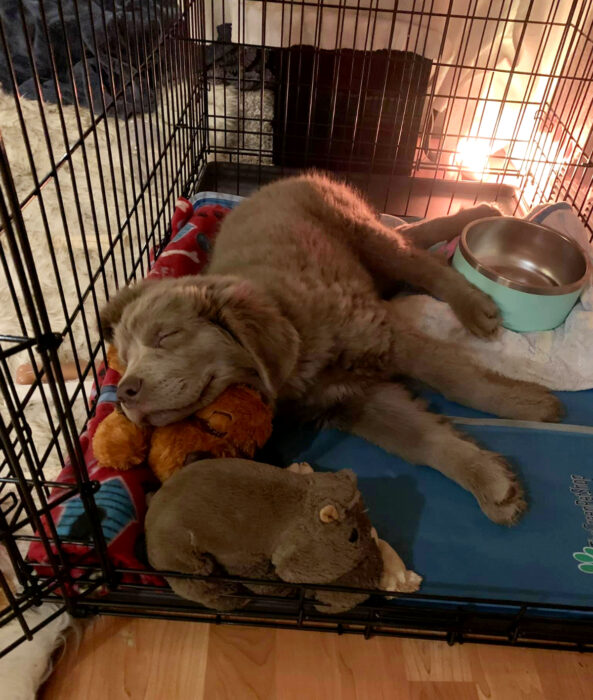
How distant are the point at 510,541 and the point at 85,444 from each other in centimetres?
108

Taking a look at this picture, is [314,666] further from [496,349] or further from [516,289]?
[516,289]

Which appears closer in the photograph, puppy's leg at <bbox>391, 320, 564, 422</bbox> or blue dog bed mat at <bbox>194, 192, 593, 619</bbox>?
blue dog bed mat at <bbox>194, 192, 593, 619</bbox>

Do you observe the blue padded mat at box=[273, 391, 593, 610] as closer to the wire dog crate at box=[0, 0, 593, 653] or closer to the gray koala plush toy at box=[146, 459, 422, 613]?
the gray koala plush toy at box=[146, 459, 422, 613]

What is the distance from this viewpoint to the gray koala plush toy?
1.08 m

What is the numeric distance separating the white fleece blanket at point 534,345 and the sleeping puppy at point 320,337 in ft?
0.18

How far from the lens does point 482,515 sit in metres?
1.44

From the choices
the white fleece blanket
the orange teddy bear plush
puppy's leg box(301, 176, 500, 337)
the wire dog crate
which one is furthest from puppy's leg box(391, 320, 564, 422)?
the wire dog crate

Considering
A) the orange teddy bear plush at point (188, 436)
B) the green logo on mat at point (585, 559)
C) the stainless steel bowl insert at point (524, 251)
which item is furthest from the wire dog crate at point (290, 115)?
the green logo on mat at point (585, 559)

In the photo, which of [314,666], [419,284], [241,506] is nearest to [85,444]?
[241,506]

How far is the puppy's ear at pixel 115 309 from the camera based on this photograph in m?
1.43

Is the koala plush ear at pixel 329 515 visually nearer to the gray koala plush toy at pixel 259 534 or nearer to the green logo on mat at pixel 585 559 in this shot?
the gray koala plush toy at pixel 259 534

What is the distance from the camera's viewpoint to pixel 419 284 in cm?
204

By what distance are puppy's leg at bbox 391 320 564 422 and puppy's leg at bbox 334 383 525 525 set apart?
98 mm

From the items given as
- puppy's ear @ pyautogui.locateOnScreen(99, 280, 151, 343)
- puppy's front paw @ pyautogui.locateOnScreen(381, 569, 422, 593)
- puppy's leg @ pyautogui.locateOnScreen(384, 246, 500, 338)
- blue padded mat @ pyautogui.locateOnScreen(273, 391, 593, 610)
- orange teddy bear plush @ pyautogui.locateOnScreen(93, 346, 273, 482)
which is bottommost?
blue padded mat @ pyautogui.locateOnScreen(273, 391, 593, 610)
